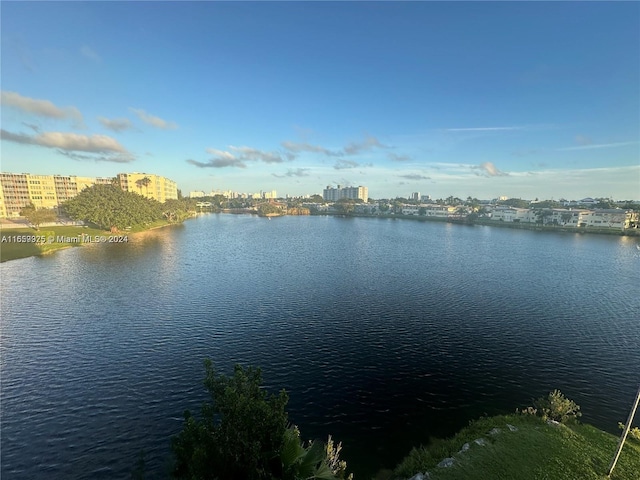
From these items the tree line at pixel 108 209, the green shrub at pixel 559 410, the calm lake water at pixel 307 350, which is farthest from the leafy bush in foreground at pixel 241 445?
the tree line at pixel 108 209

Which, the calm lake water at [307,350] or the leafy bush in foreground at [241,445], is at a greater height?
the leafy bush in foreground at [241,445]

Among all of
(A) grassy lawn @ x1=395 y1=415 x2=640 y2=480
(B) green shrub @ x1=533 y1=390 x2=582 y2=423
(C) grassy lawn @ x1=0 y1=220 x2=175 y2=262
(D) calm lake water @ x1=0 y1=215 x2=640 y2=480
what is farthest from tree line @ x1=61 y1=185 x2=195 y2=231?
(B) green shrub @ x1=533 y1=390 x2=582 y2=423

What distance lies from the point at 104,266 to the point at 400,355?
78019mm

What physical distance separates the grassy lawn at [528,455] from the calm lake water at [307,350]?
257cm

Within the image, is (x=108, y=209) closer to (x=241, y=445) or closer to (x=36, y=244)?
(x=36, y=244)

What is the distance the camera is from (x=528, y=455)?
2077 cm

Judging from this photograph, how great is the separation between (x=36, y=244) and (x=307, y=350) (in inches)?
4265

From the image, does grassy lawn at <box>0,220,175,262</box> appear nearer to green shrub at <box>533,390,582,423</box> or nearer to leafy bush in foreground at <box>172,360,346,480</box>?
leafy bush in foreground at <box>172,360,346,480</box>

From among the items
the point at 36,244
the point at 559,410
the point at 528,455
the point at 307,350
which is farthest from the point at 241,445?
the point at 36,244

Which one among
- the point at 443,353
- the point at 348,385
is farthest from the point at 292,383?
the point at 443,353

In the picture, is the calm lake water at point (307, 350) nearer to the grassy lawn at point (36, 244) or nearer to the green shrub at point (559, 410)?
the green shrub at point (559, 410)

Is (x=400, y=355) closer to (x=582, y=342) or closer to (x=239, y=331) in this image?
(x=239, y=331)

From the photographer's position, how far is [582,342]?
139 ft

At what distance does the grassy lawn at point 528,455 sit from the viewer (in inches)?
757
